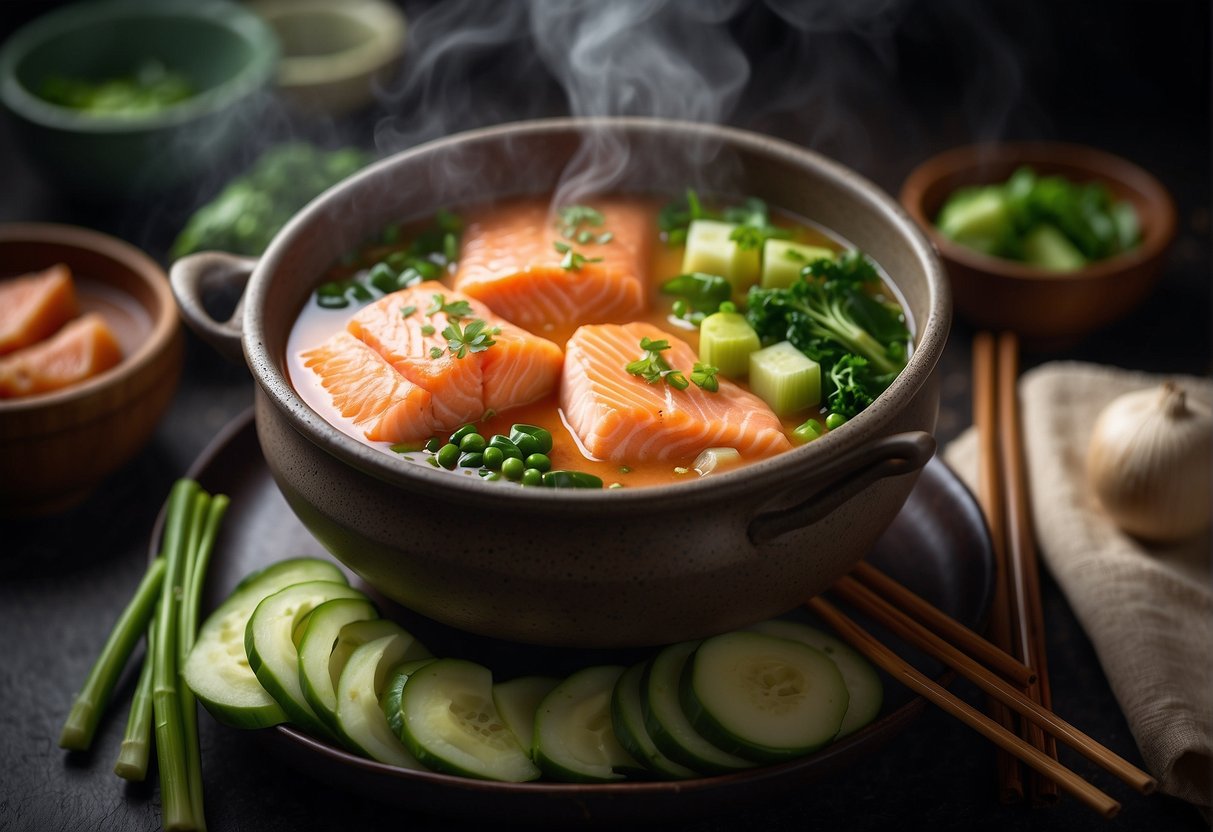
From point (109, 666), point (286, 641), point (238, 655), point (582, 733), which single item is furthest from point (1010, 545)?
point (109, 666)

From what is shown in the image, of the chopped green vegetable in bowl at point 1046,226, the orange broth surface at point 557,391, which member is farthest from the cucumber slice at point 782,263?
the chopped green vegetable in bowl at point 1046,226

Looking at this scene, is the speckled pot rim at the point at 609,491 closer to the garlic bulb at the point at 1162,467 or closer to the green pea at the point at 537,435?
the green pea at the point at 537,435

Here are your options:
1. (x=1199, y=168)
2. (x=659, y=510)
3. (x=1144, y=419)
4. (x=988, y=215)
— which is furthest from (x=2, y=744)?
(x=1199, y=168)

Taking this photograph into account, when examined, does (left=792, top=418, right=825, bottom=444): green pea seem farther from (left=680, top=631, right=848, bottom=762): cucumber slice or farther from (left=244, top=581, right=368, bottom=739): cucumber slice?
(left=244, top=581, right=368, bottom=739): cucumber slice

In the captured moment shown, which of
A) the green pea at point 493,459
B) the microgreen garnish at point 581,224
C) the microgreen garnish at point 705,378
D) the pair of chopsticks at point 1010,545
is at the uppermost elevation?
the microgreen garnish at point 705,378

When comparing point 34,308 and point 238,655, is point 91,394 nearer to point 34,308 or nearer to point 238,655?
point 34,308
